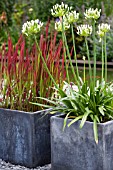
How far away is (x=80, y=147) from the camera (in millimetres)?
3332

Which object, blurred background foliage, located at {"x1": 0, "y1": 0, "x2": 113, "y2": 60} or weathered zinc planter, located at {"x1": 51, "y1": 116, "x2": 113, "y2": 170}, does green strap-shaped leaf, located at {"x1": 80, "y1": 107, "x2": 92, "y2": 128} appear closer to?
weathered zinc planter, located at {"x1": 51, "y1": 116, "x2": 113, "y2": 170}

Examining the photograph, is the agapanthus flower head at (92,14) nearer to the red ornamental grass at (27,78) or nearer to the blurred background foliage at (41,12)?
the red ornamental grass at (27,78)

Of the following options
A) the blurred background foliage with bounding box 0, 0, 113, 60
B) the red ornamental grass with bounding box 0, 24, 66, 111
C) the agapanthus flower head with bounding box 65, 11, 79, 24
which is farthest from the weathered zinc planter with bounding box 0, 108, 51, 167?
the blurred background foliage with bounding box 0, 0, 113, 60

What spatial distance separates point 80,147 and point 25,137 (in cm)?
57

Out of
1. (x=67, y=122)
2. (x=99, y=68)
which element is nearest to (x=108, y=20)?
(x=99, y=68)

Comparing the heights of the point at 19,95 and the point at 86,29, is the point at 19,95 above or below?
below

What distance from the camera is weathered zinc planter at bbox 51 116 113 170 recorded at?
10.6 feet

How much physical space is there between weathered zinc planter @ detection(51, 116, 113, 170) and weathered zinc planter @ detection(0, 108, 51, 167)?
22 centimetres

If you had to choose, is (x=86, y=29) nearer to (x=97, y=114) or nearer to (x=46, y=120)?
(x=97, y=114)

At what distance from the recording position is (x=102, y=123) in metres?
3.23

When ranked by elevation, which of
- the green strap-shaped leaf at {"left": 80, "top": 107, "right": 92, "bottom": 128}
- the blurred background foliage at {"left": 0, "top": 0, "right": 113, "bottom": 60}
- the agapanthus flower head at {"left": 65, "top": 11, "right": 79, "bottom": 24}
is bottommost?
the green strap-shaped leaf at {"left": 80, "top": 107, "right": 92, "bottom": 128}

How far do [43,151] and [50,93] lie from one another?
52cm

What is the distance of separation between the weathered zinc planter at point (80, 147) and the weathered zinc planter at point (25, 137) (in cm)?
22

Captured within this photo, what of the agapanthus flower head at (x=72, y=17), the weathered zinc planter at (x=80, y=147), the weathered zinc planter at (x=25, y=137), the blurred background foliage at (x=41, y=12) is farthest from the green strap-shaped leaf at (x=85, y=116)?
the blurred background foliage at (x=41, y=12)
